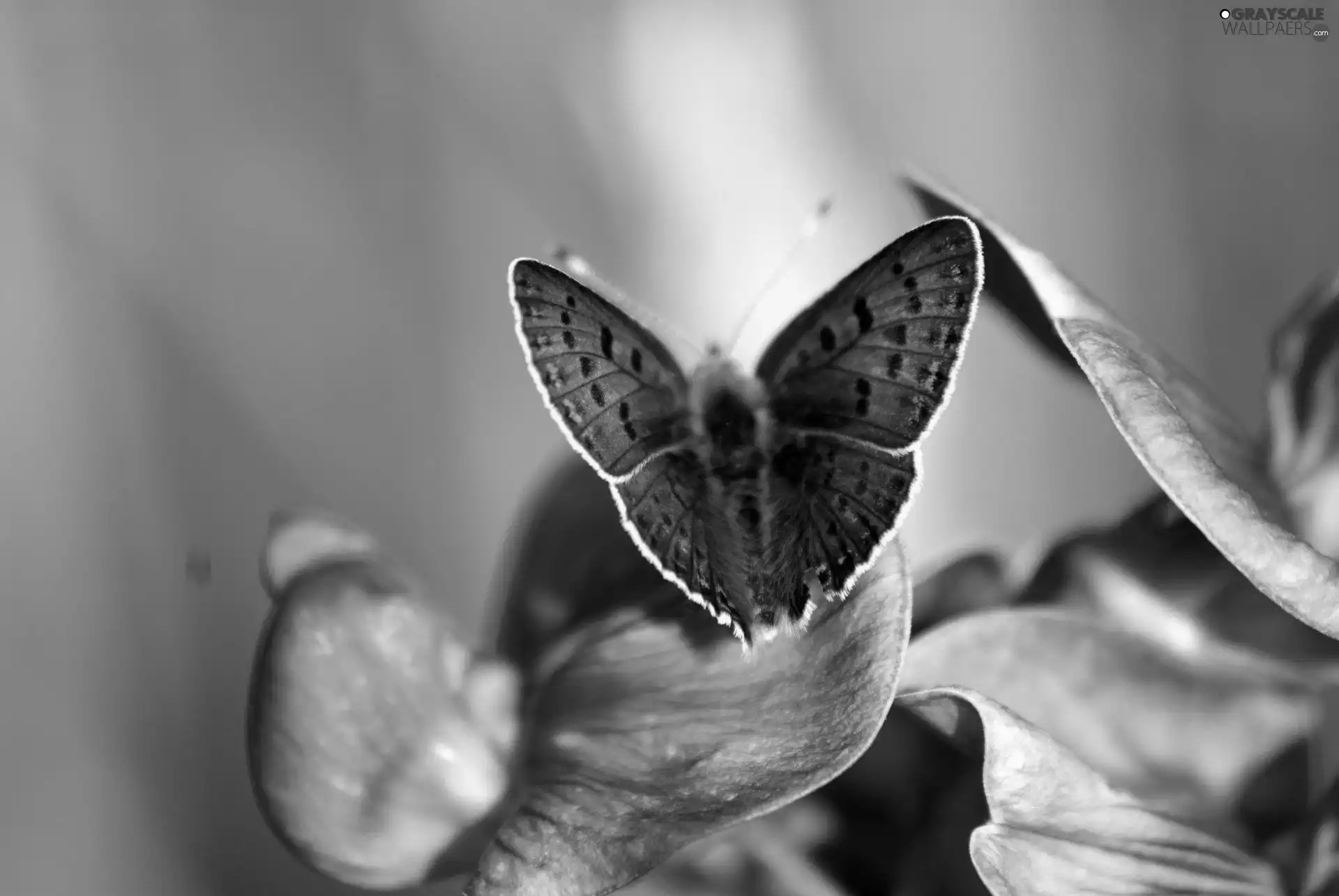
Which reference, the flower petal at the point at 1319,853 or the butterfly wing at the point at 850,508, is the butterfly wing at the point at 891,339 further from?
the flower petal at the point at 1319,853

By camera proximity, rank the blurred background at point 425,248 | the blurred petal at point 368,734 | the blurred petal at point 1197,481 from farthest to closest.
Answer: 1. the blurred background at point 425,248
2. the blurred petal at point 368,734
3. the blurred petal at point 1197,481

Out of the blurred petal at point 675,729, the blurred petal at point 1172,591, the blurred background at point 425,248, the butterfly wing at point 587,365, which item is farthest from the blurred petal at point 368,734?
the blurred background at point 425,248

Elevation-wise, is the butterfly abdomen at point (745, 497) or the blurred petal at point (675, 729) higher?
the butterfly abdomen at point (745, 497)

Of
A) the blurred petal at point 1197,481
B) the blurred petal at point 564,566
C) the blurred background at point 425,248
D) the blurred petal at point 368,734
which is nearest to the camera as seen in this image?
the blurred petal at point 1197,481

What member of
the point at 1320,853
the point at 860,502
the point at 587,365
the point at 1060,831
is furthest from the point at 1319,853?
the point at 587,365

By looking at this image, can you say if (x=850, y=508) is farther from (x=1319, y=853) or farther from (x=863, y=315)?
(x=1319, y=853)

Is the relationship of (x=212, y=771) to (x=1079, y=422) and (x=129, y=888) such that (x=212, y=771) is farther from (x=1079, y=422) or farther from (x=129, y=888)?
(x=1079, y=422)

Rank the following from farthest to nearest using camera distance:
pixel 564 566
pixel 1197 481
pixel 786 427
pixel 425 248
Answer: pixel 425 248 → pixel 564 566 → pixel 786 427 → pixel 1197 481

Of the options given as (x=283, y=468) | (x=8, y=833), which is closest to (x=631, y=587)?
(x=8, y=833)
